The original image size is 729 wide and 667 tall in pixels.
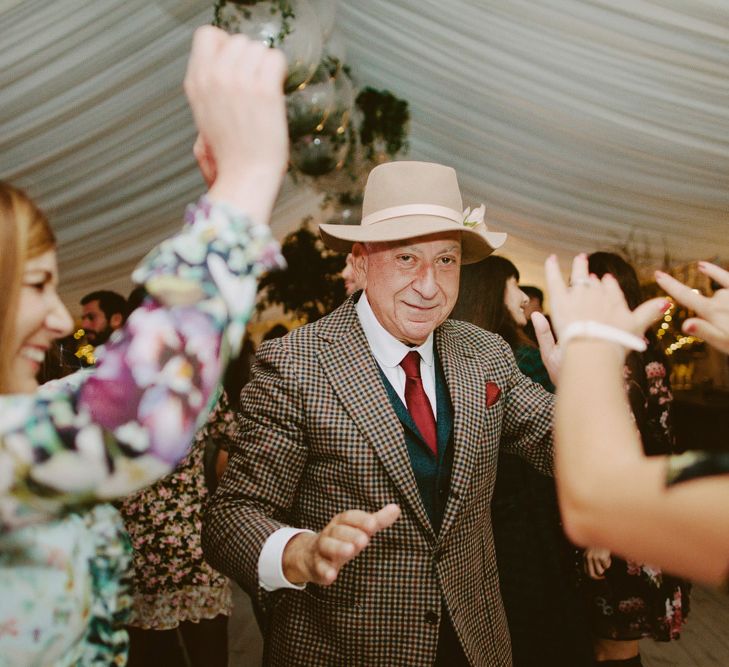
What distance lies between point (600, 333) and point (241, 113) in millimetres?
476

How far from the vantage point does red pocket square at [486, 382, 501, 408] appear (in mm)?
1568

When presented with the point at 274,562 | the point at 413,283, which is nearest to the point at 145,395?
the point at 274,562

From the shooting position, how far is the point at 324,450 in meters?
1.40

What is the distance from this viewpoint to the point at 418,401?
156 centimetres

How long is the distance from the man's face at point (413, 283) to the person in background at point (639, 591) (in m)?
1.15

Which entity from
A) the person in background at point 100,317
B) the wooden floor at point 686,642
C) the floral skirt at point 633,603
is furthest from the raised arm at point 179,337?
the person in background at point 100,317

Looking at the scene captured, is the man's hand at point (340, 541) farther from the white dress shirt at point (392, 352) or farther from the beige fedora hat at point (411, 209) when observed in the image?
the beige fedora hat at point (411, 209)

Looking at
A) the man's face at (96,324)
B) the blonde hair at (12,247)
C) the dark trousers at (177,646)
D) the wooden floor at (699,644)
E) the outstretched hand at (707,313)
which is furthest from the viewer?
the man's face at (96,324)

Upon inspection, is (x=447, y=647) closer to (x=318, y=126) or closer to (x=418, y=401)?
(x=418, y=401)

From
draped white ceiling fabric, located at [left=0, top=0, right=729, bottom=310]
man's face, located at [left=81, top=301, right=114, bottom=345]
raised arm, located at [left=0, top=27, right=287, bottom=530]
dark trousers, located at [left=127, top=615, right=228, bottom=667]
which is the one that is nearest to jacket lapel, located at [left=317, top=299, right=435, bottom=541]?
raised arm, located at [left=0, top=27, right=287, bottom=530]

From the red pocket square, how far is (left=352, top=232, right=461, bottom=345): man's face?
20 centimetres

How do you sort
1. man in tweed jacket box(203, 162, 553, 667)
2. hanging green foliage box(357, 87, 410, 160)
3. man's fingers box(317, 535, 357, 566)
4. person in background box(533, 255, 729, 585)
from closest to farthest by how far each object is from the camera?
person in background box(533, 255, 729, 585) < man's fingers box(317, 535, 357, 566) < man in tweed jacket box(203, 162, 553, 667) < hanging green foliage box(357, 87, 410, 160)

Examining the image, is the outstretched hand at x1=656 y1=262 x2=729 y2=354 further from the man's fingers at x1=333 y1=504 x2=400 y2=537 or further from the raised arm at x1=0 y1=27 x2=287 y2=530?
the raised arm at x1=0 y1=27 x2=287 y2=530

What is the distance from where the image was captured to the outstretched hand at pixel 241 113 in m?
0.68
